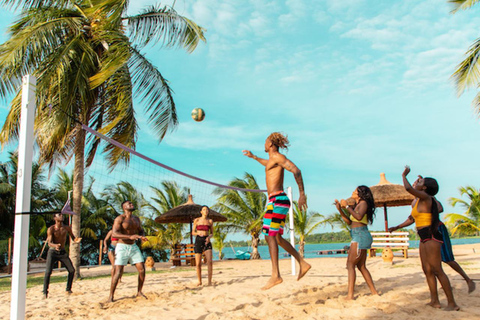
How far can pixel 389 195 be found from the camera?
51.9 ft

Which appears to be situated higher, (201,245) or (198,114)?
(198,114)

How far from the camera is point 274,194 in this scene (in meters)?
4.66

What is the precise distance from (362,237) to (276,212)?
4.91ft

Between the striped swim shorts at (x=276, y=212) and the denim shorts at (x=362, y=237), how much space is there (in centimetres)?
129

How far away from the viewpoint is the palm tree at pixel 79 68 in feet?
30.8

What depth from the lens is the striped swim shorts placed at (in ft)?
15.1

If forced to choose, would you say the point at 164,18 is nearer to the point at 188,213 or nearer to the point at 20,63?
the point at 20,63

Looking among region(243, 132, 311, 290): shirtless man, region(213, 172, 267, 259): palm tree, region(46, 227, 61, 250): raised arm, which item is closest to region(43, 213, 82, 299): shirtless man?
region(46, 227, 61, 250): raised arm

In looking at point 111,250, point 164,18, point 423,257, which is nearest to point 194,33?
point 164,18

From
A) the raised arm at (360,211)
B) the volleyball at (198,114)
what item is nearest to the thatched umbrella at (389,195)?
the volleyball at (198,114)

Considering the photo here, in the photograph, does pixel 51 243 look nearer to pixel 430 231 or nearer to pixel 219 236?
pixel 430 231

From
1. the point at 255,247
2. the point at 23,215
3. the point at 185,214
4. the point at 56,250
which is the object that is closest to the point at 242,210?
the point at 255,247

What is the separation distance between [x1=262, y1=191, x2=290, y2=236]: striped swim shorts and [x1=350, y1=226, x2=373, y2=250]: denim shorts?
50.8 inches

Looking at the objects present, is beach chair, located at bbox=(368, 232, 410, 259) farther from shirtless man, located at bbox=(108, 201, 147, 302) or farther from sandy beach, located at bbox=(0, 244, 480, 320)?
shirtless man, located at bbox=(108, 201, 147, 302)
